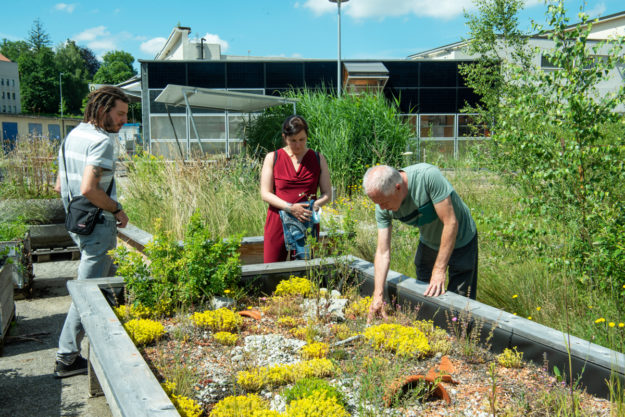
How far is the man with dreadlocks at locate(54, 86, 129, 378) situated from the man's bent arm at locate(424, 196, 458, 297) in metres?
2.03

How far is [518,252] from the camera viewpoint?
386 cm

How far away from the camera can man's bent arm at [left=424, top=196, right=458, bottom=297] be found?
2885 millimetres

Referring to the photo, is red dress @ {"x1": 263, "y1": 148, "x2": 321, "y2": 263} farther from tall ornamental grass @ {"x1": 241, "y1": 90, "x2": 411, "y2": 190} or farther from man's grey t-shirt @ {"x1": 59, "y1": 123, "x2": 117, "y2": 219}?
tall ornamental grass @ {"x1": 241, "y1": 90, "x2": 411, "y2": 190}

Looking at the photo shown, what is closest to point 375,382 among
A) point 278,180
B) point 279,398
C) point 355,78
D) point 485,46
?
point 279,398

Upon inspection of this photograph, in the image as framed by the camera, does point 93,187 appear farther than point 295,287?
No

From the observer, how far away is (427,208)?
3123mm

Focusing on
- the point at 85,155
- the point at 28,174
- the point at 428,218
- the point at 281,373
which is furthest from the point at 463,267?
the point at 28,174

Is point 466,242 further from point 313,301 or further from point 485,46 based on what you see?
point 485,46

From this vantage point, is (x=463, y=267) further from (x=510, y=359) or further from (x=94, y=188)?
(x=94, y=188)

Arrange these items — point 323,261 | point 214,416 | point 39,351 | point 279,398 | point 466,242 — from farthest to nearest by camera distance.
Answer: point 39,351 → point 323,261 → point 466,242 → point 279,398 → point 214,416

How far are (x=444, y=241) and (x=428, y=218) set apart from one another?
1.03 ft

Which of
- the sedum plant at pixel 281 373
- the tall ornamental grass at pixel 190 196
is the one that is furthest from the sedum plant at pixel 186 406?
the tall ornamental grass at pixel 190 196

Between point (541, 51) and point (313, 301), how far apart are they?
2.49 meters

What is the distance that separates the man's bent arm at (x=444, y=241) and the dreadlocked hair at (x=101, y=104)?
7.02 feet
